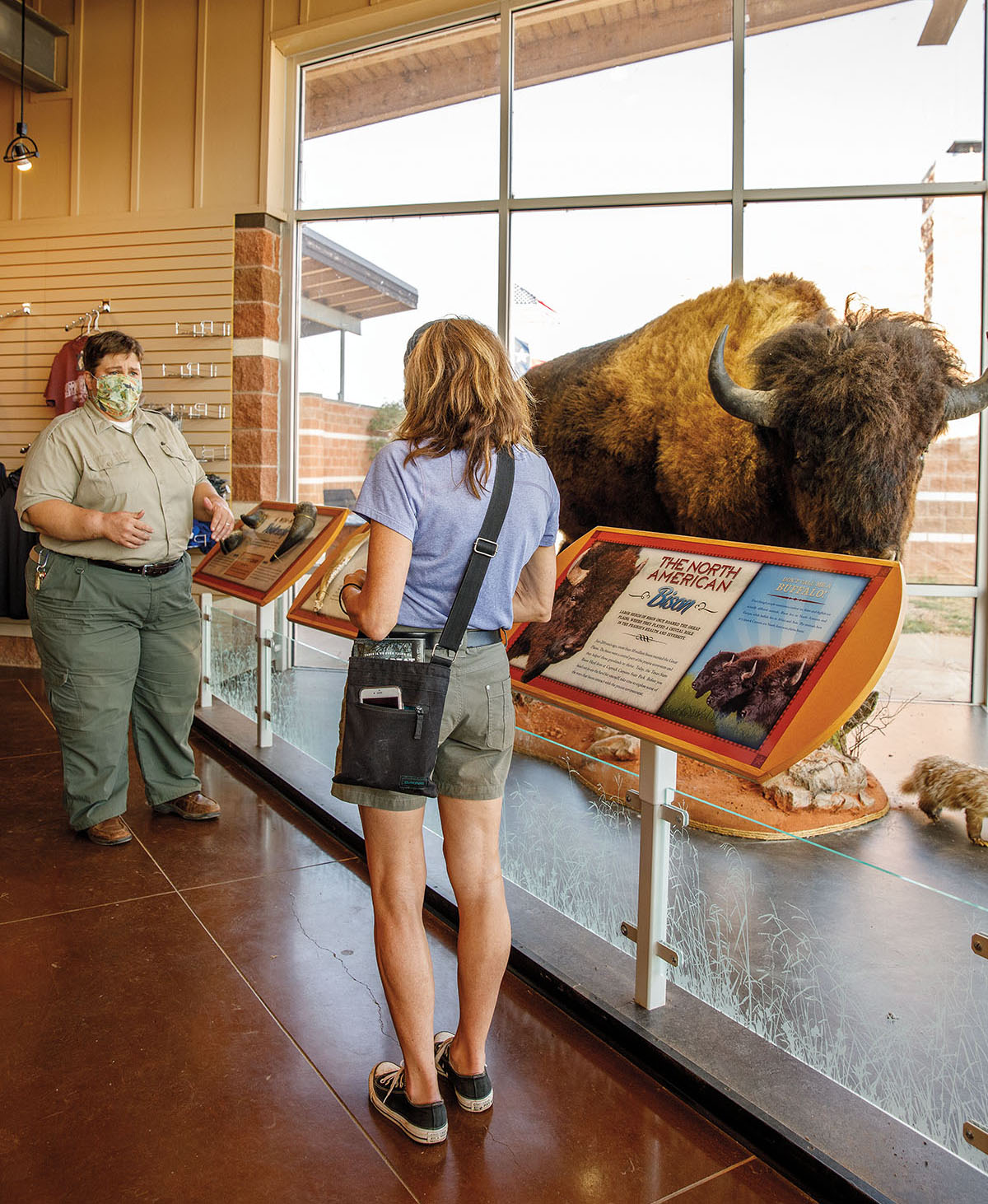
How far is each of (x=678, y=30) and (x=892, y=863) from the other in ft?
16.8

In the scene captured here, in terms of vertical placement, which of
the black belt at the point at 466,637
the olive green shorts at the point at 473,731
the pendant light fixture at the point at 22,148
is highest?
the pendant light fixture at the point at 22,148

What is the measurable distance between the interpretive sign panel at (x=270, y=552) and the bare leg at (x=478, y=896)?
2.20 m

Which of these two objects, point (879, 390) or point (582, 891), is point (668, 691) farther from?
point (879, 390)

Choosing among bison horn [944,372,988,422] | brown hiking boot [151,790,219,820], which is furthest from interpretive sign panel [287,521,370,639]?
bison horn [944,372,988,422]

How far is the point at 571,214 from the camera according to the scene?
5984 millimetres

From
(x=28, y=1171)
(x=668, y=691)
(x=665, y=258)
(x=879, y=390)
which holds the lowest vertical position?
(x=28, y=1171)

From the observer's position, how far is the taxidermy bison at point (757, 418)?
11.4 ft

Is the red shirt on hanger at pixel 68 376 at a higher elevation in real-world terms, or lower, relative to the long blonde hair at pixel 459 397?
higher

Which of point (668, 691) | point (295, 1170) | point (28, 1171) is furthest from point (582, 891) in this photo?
point (28, 1171)

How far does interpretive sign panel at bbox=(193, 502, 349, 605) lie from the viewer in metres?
3.96

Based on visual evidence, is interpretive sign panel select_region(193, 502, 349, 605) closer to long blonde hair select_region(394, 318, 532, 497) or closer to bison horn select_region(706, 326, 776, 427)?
bison horn select_region(706, 326, 776, 427)

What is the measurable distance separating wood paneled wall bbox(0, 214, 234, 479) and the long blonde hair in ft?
17.9

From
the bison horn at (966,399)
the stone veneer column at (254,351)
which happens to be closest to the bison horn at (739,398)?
the bison horn at (966,399)

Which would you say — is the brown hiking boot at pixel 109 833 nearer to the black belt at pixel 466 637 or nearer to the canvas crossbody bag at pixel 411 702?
the canvas crossbody bag at pixel 411 702
